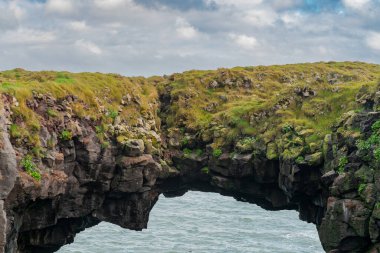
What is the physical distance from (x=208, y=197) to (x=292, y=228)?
38423mm

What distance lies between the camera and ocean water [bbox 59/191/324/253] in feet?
262

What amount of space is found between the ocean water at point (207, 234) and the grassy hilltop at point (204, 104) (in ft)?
108

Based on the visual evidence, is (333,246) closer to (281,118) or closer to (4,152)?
(281,118)

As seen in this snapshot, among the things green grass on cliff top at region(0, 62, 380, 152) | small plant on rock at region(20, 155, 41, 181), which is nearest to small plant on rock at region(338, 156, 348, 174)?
green grass on cliff top at region(0, 62, 380, 152)

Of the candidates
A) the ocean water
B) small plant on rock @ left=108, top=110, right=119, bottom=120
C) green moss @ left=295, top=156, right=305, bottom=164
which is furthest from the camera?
the ocean water

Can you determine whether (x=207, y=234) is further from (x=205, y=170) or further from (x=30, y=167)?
(x=30, y=167)

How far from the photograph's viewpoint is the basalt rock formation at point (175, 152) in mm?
33656

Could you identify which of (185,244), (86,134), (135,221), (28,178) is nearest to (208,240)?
(185,244)

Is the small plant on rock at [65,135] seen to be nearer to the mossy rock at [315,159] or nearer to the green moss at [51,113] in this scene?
the green moss at [51,113]

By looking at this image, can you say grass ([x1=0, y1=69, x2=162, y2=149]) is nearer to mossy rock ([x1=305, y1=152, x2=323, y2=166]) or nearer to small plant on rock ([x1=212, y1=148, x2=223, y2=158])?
small plant on rock ([x1=212, y1=148, x2=223, y2=158])

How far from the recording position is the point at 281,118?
4472cm

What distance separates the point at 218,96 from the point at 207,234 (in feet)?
140

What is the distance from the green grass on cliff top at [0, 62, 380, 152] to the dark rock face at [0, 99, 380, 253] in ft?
9.64

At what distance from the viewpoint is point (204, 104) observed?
51.5 metres
